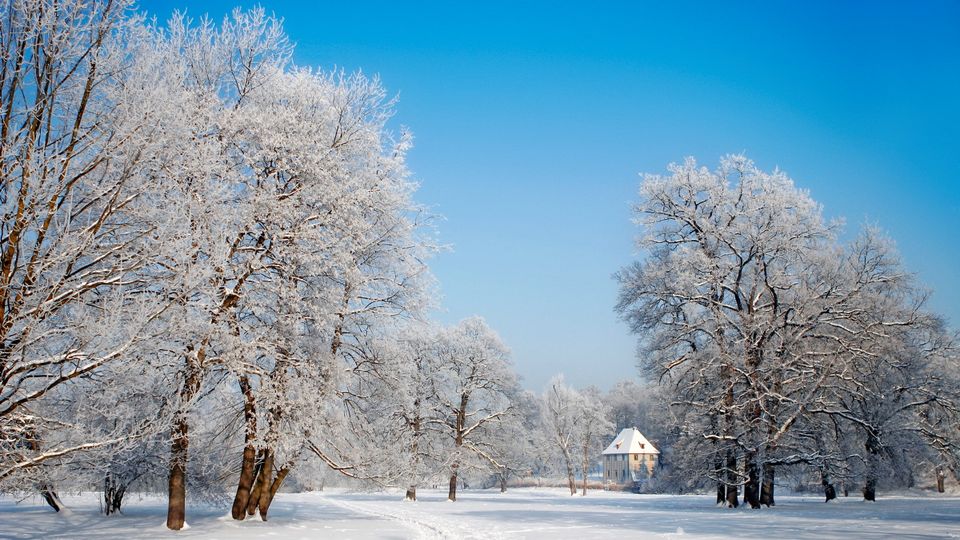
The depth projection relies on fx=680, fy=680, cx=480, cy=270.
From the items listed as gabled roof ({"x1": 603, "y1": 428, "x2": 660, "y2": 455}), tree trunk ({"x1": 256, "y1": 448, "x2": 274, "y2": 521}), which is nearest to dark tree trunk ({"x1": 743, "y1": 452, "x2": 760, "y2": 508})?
tree trunk ({"x1": 256, "y1": 448, "x2": 274, "y2": 521})

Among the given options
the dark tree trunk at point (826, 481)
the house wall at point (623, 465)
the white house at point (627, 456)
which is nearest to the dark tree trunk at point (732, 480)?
the dark tree trunk at point (826, 481)

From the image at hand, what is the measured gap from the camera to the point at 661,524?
18.5 meters

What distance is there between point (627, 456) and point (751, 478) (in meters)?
76.8

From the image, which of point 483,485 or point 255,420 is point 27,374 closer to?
point 255,420

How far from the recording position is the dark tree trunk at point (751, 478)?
78.9 ft

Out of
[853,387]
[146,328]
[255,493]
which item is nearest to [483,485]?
[853,387]

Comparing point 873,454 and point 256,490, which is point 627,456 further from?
point 256,490

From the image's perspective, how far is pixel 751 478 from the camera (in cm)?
2448

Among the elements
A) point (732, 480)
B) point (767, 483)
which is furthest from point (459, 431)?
point (767, 483)

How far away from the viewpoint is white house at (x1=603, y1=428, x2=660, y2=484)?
317ft

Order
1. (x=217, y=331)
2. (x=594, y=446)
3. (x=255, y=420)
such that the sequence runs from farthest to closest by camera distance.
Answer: (x=594, y=446)
(x=255, y=420)
(x=217, y=331)

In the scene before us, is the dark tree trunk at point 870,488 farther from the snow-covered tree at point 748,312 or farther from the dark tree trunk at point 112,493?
the dark tree trunk at point 112,493

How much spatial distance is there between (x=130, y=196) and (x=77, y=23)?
2262mm

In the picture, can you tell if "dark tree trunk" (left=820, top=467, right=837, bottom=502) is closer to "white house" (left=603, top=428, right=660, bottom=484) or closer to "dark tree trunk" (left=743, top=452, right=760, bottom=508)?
"dark tree trunk" (left=743, top=452, right=760, bottom=508)
